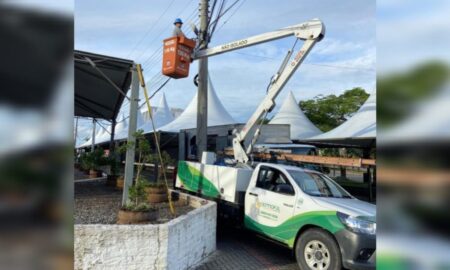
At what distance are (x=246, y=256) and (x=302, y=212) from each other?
1.44 m

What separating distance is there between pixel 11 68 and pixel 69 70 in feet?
0.45

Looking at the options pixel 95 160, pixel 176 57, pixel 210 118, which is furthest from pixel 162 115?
pixel 176 57

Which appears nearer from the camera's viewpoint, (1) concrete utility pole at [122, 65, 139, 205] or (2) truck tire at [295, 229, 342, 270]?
(2) truck tire at [295, 229, 342, 270]

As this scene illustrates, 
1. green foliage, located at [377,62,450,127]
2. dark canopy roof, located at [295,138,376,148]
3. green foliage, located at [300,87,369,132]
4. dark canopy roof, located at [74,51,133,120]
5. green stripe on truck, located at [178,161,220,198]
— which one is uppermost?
green foliage, located at [300,87,369,132]

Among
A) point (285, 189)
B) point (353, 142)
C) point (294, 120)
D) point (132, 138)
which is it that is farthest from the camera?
point (294, 120)

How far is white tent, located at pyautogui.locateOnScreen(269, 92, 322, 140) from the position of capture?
20459 millimetres

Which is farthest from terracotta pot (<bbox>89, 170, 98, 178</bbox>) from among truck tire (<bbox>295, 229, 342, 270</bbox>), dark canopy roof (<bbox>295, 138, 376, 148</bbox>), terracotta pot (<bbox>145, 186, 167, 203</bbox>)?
truck tire (<bbox>295, 229, 342, 270</bbox>)

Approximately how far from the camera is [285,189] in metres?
5.95

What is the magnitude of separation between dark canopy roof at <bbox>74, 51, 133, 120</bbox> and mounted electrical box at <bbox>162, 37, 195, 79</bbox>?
1.03 m

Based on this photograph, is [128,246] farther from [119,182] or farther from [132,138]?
[119,182]

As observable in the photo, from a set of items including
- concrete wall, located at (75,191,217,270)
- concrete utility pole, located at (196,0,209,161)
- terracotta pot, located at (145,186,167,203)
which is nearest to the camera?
concrete wall, located at (75,191,217,270)

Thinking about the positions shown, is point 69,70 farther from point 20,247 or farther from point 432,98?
point 432,98

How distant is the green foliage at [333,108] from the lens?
29672 millimetres

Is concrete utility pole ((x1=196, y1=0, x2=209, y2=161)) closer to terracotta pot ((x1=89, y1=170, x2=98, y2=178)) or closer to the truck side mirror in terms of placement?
terracotta pot ((x1=89, y1=170, x2=98, y2=178))
